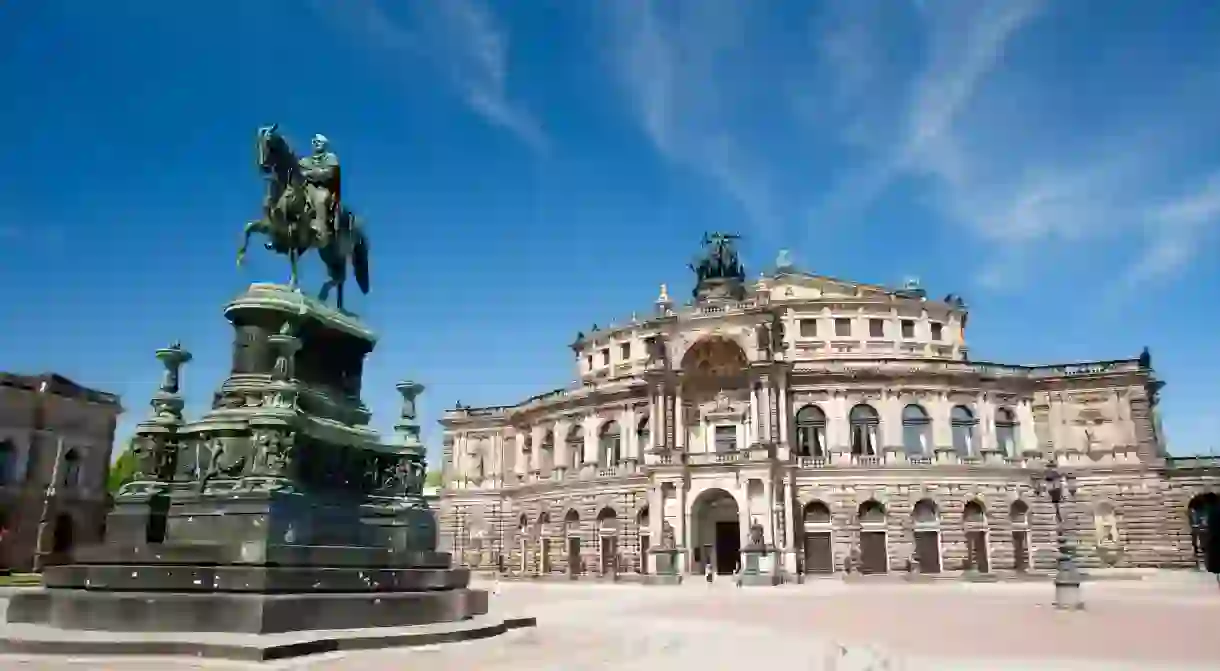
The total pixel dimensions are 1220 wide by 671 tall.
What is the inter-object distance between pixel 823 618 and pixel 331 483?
489 inches

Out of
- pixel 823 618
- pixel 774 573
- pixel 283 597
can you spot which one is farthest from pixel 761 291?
pixel 283 597

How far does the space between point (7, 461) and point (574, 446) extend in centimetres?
3196

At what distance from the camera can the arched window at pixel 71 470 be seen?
49062 mm

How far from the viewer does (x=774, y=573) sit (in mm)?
43125

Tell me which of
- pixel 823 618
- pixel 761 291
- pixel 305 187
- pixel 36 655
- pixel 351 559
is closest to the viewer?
pixel 36 655

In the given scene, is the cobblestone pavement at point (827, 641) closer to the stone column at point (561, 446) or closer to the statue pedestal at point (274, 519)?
the statue pedestal at point (274, 519)

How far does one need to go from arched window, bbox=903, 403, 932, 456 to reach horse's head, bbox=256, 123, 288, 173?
4325cm

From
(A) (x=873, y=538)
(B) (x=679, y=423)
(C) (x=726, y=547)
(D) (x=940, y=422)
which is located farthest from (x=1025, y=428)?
(B) (x=679, y=423)

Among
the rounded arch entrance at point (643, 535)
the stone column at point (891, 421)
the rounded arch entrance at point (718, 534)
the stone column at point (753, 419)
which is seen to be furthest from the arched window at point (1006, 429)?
the rounded arch entrance at point (643, 535)

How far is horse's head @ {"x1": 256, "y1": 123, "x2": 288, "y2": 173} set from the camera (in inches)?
527

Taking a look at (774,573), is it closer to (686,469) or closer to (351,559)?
(686,469)

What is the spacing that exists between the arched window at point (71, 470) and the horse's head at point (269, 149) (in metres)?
44.8

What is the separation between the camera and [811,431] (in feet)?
166

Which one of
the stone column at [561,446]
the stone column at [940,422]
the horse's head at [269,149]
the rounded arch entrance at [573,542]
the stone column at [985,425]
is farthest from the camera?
the stone column at [561,446]
